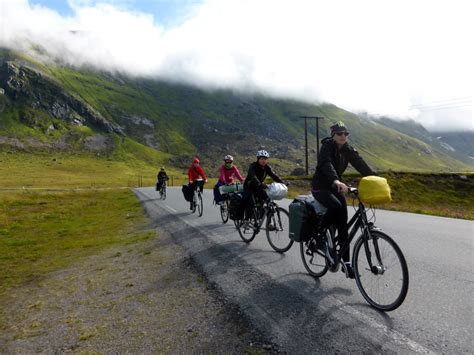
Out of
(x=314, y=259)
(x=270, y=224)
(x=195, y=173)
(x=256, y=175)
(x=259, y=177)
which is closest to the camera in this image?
(x=314, y=259)

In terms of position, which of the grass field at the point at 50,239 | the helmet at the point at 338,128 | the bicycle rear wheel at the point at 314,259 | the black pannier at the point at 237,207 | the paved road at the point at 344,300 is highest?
the helmet at the point at 338,128

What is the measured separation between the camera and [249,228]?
37.6 ft

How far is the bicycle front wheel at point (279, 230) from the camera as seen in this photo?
32.1ft

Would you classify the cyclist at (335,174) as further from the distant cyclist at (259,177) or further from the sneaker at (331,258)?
the distant cyclist at (259,177)

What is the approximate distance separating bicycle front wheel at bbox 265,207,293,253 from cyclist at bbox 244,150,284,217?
34.1 inches

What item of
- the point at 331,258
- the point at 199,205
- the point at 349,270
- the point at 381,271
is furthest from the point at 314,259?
the point at 199,205

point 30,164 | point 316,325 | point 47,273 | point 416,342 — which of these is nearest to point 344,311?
point 316,325

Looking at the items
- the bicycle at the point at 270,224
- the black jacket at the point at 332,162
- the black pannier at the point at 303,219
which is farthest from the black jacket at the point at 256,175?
the black jacket at the point at 332,162

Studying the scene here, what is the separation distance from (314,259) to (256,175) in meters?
3.99

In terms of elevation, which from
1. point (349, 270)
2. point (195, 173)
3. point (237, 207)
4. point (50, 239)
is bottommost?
point (50, 239)

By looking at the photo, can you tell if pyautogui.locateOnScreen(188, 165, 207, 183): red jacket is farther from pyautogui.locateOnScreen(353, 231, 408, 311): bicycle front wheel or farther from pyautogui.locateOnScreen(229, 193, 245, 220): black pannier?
pyautogui.locateOnScreen(353, 231, 408, 311): bicycle front wheel

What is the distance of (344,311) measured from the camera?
5.73 m

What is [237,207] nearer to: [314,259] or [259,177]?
[259,177]

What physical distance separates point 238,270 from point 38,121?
20958 centimetres
